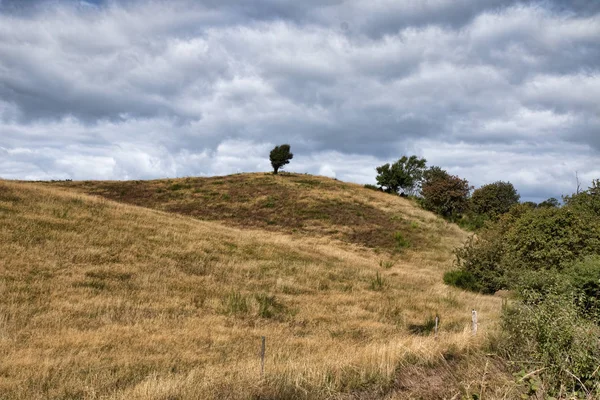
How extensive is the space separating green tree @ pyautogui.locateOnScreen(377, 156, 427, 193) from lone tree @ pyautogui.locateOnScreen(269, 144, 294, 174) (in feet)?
53.9

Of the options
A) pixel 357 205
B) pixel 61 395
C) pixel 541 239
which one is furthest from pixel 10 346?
pixel 357 205

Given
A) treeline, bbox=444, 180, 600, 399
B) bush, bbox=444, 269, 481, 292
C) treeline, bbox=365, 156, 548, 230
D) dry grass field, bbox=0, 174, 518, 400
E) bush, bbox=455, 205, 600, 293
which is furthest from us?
treeline, bbox=365, 156, 548, 230

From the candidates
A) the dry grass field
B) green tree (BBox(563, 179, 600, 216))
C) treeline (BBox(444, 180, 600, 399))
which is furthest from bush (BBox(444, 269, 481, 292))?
green tree (BBox(563, 179, 600, 216))

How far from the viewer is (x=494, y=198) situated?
6606 centimetres

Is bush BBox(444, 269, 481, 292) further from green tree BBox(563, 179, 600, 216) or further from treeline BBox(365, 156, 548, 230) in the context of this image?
treeline BBox(365, 156, 548, 230)

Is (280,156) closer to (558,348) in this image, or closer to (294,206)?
(294,206)

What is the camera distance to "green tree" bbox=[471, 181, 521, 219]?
65.1m

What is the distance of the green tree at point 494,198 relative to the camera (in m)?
65.1

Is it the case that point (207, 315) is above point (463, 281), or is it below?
above

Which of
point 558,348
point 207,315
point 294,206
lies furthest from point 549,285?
point 294,206

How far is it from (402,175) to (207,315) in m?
61.8

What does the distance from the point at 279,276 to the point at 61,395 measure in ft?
47.7

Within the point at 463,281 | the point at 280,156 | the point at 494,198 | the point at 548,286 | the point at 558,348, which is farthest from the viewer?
the point at 280,156

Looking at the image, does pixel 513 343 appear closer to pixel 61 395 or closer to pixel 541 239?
pixel 61 395
